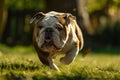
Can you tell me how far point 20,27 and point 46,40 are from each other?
22310 millimetres

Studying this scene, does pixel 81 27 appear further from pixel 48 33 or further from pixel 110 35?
pixel 48 33

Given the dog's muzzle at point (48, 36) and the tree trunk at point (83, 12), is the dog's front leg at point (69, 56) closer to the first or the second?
the dog's muzzle at point (48, 36)

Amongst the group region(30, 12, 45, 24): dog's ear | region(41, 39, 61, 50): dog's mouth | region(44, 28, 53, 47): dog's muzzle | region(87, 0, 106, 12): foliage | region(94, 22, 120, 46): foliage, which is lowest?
region(94, 22, 120, 46): foliage

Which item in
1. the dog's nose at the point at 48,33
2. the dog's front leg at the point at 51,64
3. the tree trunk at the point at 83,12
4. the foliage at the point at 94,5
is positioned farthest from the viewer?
the foliage at the point at 94,5

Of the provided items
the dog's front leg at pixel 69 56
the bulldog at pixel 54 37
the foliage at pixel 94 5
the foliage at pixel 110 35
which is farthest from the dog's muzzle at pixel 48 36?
the foliage at pixel 94 5

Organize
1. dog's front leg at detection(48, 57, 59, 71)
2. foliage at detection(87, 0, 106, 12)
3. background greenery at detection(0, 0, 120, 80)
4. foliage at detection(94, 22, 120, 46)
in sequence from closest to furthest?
dog's front leg at detection(48, 57, 59, 71)
background greenery at detection(0, 0, 120, 80)
foliage at detection(94, 22, 120, 46)
foliage at detection(87, 0, 106, 12)

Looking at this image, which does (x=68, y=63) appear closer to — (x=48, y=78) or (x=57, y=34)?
(x=57, y=34)

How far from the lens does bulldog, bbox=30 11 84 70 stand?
9766 mm

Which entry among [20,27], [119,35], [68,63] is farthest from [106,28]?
[68,63]

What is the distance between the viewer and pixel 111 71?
10125 mm

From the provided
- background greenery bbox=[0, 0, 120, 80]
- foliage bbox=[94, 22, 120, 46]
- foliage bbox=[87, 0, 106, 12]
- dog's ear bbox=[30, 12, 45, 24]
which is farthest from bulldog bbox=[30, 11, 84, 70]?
foliage bbox=[87, 0, 106, 12]

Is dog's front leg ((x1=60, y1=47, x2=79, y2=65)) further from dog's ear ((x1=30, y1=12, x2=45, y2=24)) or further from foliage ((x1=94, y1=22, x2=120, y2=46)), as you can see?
foliage ((x1=94, y1=22, x2=120, y2=46))

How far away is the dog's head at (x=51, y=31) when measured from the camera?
9.73m

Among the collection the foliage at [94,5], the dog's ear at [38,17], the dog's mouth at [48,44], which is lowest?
the foliage at [94,5]
